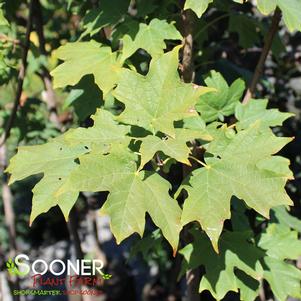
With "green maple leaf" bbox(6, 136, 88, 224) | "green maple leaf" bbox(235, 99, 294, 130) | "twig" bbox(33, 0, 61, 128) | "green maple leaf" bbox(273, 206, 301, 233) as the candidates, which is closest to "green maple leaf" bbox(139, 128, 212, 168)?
"green maple leaf" bbox(6, 136, 88, 224)

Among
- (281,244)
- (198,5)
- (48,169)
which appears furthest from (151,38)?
(281,244)

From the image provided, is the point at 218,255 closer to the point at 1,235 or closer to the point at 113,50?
the point at 113,50

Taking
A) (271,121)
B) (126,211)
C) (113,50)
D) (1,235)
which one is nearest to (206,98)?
(271,121)

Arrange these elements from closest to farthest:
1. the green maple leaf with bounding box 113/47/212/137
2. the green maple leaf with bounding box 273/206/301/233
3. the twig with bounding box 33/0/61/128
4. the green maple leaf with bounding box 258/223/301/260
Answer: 1. the green maple leaf with bounding box 113/47/212/137
2. the green maple leaf with bounding box 258/223/301/260
3. the green maple leaf with bounding box 273/206/301/233
4. the twig with bounding box 33/0/61/128

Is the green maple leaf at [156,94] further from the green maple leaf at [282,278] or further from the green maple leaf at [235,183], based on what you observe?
the green maple leaf at [282,278]

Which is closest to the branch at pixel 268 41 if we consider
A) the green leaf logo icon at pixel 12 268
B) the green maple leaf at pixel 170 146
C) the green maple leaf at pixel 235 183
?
the green maple leaf at pixel 235 183

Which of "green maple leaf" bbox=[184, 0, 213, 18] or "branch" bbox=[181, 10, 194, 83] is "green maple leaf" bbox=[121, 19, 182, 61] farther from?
"green maple leaf" bbox=[184, 0, 213, 18]
